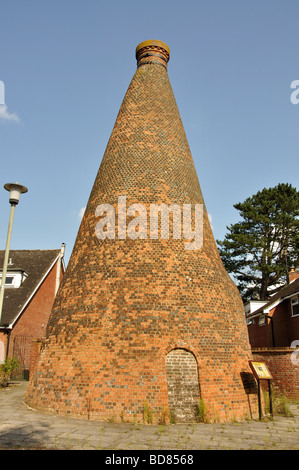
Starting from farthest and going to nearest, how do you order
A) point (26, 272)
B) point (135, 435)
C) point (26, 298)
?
point (26, 272), point (26, 298), point (135, 435)

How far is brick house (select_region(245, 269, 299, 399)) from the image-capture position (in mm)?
13250

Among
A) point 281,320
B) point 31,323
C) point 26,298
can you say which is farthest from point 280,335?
point 26,298

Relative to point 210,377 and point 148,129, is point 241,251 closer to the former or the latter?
point 148,129

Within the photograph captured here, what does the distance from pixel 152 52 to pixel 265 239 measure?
2553 centimetres

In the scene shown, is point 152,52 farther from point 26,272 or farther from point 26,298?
point 26,272

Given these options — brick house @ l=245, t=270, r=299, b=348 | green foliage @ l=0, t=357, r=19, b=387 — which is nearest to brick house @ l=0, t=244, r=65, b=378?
green foliage @ l=0, t=357, r=19, b=387

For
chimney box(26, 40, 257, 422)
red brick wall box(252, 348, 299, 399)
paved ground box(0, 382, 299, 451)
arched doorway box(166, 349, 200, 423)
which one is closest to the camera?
paved ground box(0, 382, 299, 451)

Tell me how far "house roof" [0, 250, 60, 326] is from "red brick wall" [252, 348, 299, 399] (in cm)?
Result: 1387

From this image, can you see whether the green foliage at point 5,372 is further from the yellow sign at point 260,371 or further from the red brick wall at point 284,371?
the yellow sign at point 260,371

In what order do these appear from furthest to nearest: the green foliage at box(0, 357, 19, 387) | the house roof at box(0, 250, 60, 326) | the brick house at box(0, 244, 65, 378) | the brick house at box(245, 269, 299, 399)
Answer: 1. the house roof at box(0, 250, 60, 326)
2. the brick house at box(0, 244, 65, 378)
3. the green foliage at box(0, 357, 19, 387)
4. the brick house at box(245, 269, 299, 399)

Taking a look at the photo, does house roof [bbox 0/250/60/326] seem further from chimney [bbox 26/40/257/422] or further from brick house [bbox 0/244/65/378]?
chimney [bbox 26/40/257/422]

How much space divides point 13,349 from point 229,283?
47.1ft

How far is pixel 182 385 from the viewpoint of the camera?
8.75 metres
